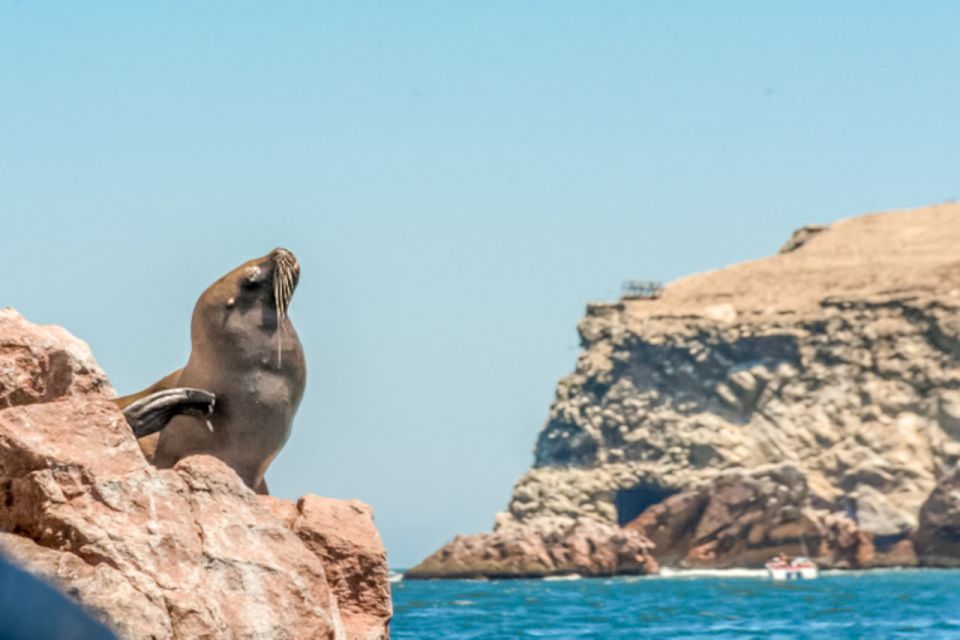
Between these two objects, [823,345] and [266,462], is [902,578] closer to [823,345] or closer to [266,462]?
[823,345]

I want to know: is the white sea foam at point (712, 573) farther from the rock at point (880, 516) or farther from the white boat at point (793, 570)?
the rock at point (880, 516)

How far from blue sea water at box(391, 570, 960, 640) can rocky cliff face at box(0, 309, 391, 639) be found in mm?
15183

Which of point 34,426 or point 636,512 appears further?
point 636,512

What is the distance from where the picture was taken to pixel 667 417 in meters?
87.4

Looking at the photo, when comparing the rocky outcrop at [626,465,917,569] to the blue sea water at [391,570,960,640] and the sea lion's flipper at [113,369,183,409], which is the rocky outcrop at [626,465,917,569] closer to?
the blue sea water at [391,570,960,640]

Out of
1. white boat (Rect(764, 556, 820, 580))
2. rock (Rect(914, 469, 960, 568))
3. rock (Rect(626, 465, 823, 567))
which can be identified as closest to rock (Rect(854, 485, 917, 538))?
rock (Rect(914, 469, 960, 568))

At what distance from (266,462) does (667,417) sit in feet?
258

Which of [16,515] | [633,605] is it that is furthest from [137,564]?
[633,605]

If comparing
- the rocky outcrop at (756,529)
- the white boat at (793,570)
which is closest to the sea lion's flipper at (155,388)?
the white boat at (793,570)

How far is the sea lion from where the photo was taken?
368 inches

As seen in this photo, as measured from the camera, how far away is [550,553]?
247ft

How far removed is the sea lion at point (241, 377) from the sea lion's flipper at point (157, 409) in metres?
0.01

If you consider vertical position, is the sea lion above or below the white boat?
above

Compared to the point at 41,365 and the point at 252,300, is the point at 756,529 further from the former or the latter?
the point at 41,365
